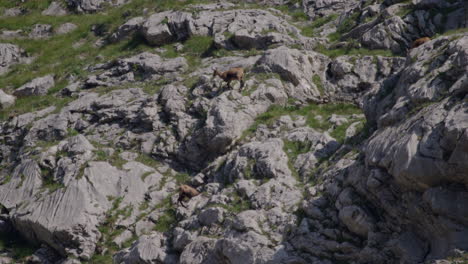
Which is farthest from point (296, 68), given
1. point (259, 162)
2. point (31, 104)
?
point (31, 104)

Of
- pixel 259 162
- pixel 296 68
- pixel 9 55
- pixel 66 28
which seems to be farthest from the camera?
pixel 66 28

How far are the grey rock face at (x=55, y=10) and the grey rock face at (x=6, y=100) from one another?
15.4 meters

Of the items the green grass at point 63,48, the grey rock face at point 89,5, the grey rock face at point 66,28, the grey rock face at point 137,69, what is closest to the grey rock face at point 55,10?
the green grass at point 63,48

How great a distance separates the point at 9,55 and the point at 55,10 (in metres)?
8.86

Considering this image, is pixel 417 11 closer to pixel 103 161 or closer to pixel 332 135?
pixel 332 135

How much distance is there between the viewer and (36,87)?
35312mm

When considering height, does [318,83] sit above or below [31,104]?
above

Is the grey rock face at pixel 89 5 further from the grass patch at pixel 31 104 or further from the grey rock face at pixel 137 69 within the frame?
the grass patch at pixel 31 104

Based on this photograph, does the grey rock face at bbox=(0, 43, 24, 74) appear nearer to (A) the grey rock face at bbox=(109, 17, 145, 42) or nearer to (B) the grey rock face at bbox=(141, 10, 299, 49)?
(A) the grey rock face at bbox=(109, 17, 145, 42)

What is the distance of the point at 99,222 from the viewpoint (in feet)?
72.1

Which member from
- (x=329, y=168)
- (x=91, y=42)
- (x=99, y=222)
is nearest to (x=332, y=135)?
(x=329, y=168)

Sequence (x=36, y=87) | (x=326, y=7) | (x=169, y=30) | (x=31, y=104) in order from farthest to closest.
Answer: (x=326, y=7) < (x=169, y=30) < (x=36, y=87) < (x=31, y=104)

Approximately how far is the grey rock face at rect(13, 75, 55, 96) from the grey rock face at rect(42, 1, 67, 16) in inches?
560

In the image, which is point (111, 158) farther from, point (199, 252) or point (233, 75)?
point (199, 252)
